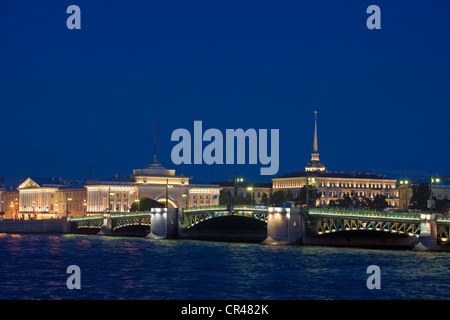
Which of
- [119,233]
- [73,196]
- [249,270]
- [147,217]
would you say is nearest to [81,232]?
[119,233]

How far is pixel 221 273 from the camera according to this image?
67.4m

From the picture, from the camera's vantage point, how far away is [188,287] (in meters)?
58.5

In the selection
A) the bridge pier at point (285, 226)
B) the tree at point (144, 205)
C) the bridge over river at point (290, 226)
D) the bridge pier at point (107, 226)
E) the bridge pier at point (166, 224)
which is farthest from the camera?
the tree at point (144, 205)

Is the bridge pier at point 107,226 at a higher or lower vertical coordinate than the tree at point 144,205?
lower

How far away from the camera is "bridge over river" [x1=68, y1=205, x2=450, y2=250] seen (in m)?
86.7

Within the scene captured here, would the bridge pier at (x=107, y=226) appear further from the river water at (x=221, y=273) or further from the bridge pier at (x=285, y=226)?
the bridge pier at (x=285, y=226)

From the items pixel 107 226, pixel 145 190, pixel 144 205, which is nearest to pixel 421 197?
pixel 144 205

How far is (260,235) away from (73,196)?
88205mm

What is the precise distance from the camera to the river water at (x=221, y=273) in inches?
2184

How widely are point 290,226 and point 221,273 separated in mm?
30672

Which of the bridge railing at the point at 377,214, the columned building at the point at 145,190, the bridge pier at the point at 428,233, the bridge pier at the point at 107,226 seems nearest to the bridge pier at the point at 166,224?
the bridge pier at the point at 107,226

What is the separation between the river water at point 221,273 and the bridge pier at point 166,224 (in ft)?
65.0
